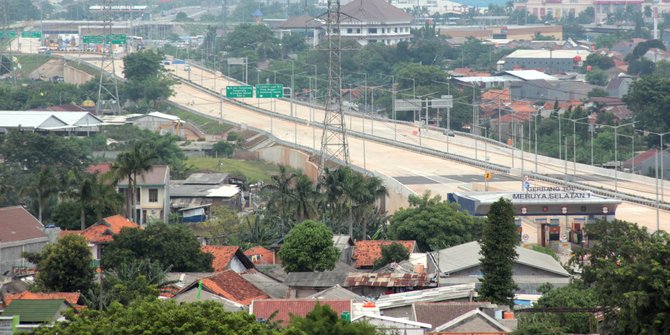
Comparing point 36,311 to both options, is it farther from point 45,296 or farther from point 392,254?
point 392,254

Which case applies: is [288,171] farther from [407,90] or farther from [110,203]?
[407,90]

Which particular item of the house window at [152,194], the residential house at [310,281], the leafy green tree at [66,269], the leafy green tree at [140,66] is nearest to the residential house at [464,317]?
the residential house at [310,281]

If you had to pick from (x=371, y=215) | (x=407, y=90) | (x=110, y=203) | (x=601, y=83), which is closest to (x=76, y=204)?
(x=110, y=203)

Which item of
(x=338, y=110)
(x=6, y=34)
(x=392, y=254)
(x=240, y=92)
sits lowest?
(x=392, y=254)

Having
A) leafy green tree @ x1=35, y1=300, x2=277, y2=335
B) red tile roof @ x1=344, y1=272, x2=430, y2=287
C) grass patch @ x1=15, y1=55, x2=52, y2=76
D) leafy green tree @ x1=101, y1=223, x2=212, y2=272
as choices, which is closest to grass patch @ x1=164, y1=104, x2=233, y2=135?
grass patch @ x1=15, y1=55, x2=52, y2=76

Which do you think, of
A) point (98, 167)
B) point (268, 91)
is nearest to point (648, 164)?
point (268, 91)

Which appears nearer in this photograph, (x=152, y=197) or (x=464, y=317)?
(x=464, y=317)

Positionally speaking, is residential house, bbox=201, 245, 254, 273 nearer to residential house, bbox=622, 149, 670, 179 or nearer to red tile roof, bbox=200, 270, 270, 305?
red tile roof, bbox=200, 270, 270, 305
